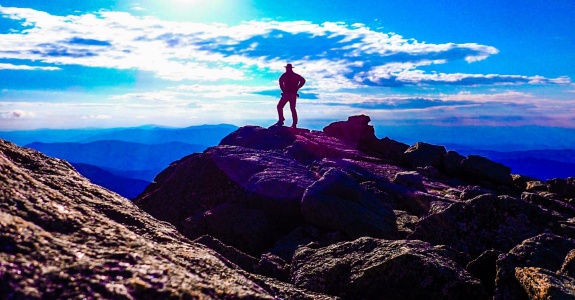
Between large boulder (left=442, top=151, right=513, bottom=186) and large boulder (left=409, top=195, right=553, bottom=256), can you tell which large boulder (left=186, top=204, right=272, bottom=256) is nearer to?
large boulder (left=409, top=195, right=553, bottom=256)

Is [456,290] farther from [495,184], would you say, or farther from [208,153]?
[495,184]

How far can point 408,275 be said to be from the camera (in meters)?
8.48

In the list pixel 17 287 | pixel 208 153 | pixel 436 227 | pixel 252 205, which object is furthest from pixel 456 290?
pixel 208 153

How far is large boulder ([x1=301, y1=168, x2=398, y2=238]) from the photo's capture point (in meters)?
14.8

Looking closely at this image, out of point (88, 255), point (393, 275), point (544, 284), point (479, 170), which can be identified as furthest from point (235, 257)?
point (479, 170)

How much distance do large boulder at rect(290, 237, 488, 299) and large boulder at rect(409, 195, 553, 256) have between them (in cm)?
319

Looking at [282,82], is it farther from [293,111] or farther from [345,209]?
[345,209]

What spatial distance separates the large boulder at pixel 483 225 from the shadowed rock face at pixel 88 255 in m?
7.42

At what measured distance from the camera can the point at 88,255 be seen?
446 cm

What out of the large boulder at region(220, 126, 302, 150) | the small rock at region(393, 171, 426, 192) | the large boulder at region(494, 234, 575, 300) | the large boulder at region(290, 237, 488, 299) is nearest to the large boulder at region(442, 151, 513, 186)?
the small rock at region(393, 171, 426, 192)

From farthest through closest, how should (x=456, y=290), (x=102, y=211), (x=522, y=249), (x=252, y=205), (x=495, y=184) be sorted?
(x=495, y=184)
(x=252, y=205)
(x=522, y=249)
(x=456, y=290)
(x=102, y=211)

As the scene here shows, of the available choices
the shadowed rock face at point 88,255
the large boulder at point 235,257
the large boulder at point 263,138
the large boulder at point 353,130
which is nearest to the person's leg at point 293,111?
the large boulder at point 263,138

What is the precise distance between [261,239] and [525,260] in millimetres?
10413

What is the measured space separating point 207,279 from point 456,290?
571 cm
